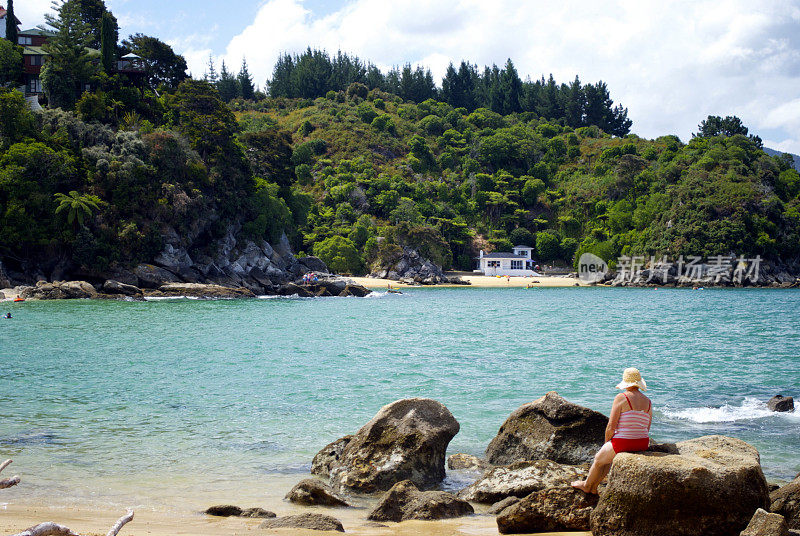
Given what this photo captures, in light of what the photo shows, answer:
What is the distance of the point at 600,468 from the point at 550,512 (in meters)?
0.79

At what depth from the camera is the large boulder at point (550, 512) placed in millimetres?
7172

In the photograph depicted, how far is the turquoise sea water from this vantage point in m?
11.7

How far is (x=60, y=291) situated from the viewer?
165 feet

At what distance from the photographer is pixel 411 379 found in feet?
65.2

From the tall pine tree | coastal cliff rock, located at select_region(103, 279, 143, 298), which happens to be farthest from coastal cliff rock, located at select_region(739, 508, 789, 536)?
the tall pine tree

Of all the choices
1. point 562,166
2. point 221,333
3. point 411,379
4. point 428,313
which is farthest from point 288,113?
point 411,379

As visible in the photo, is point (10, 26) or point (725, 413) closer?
point (725, 413)

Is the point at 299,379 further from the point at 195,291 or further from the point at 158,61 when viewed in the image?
the point at 158,61

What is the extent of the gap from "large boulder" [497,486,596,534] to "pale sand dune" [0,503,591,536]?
0.56ft

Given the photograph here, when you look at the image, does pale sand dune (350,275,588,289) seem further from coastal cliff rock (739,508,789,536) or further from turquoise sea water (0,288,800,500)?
coastal cliff rock (739,508,789,536)

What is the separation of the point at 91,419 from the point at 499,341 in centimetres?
2069

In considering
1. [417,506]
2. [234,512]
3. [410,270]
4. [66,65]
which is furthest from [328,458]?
[410,270]

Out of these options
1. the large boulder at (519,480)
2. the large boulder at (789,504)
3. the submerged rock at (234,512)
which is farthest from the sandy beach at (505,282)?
the large boulder at (789,504)

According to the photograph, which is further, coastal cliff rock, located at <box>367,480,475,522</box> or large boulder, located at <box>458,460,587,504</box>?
large boulder, located at <box>458,460,587,504</box>
